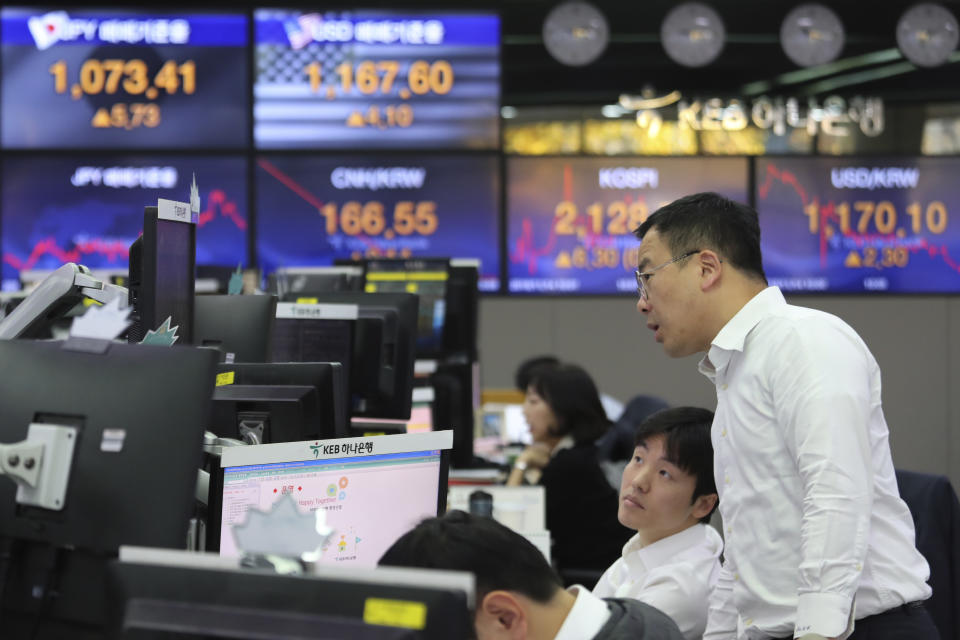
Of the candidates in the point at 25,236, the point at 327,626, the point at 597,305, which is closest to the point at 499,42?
the point at 597,305

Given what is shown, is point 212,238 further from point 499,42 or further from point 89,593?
point 89,593

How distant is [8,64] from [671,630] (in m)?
5.55

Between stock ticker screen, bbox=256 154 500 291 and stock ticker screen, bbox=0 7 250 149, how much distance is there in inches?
14.4

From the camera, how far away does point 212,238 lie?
20.0 ft

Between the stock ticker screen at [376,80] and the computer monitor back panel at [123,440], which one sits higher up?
the stock ticker screen at [376,80]

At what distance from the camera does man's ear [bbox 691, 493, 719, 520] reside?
2.53 metres

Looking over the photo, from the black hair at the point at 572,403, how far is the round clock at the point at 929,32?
344 centimetres

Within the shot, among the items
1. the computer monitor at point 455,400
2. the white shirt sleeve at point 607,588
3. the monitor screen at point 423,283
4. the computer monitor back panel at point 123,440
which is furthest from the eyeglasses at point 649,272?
the monitor screen at point 423,283

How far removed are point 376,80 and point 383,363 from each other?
10.7 ft

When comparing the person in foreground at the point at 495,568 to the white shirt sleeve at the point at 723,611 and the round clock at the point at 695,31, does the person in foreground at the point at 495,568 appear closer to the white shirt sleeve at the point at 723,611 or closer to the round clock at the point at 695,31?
the white shirt sleeve at the point at 723,611

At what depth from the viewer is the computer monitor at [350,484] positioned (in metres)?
1.67

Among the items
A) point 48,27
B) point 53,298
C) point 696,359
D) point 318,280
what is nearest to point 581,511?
point 318,280

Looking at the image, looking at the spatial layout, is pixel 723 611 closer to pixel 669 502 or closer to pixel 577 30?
pixel 669 502

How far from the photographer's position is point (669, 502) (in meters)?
2.51
